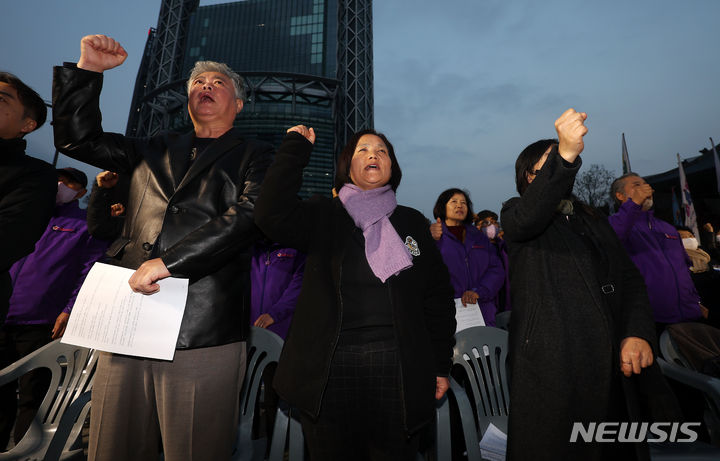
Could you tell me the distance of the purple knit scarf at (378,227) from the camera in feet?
5.47

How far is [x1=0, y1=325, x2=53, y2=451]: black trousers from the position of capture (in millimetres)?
2643

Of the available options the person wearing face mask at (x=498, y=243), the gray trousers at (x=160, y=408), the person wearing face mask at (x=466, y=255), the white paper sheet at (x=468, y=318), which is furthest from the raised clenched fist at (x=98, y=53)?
the person wearing face mask at (x=498, y=243)

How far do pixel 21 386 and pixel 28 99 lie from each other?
2.35 metres

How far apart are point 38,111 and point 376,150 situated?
1934 millimetres

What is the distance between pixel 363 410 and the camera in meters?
1.59

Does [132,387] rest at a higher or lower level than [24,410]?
higher

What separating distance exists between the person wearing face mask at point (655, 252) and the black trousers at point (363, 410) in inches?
123

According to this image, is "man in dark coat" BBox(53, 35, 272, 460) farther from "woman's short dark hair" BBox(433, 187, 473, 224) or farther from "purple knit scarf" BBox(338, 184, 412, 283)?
"woman's short dark hair" BBox(433, 187, 473, 224)

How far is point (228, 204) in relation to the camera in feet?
5.32

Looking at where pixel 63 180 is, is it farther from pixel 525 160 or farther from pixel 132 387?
pixel 525 160

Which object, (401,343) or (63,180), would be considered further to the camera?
(63,180)

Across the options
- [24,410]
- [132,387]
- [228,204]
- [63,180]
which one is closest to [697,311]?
[228,204]

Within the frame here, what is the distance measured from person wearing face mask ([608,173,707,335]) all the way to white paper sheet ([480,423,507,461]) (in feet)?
8.06

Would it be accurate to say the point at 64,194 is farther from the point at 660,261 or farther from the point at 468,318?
the point at 660,261
